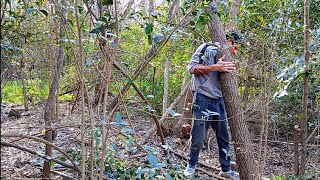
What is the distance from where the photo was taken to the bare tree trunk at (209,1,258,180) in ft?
11.4

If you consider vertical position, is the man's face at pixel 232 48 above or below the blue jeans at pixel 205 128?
above

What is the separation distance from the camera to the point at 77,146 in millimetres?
3256

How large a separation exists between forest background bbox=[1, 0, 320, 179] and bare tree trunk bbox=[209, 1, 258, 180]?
136 millimetres

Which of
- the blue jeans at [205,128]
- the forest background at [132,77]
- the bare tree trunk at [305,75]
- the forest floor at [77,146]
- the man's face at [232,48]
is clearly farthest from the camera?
the blue jeans at [205,128]

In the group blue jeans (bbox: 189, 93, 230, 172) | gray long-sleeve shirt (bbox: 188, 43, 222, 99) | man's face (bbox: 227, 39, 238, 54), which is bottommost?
blue jeans (bbox: 189, 93, 230, 172)

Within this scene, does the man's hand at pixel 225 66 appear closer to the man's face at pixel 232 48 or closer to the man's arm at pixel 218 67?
the man's arm at pixel 218 67

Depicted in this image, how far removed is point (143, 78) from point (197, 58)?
10.0ft

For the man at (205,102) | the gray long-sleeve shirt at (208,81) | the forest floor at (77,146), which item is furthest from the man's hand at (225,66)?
the forest floor at (77,146)

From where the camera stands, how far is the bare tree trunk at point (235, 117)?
3488mm

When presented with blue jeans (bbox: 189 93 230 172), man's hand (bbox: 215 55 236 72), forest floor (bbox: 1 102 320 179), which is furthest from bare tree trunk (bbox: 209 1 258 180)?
forest floor (bbox: 1 102 320 179)

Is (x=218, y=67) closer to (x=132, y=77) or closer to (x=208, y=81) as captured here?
(x=208, y=81)

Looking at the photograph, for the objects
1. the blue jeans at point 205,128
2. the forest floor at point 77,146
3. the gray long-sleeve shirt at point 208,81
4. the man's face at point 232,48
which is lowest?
the forest floor at point 77,146

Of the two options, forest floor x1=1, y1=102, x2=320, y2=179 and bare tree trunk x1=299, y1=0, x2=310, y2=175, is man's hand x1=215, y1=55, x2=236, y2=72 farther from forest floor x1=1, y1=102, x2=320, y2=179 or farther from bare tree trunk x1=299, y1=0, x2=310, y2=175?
forest floor x1=1, y1=102, x2=320, y2=179

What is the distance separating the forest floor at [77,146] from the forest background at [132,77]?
0.02m
